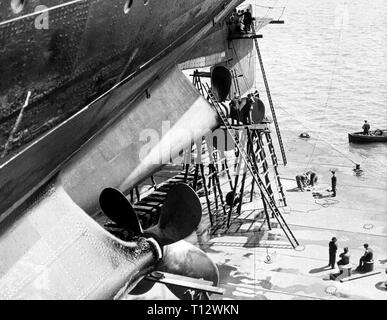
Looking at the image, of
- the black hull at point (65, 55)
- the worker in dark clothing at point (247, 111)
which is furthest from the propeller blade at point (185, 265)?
the worker in dark clothing at point (247, 111)

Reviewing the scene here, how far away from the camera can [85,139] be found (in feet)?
29.4

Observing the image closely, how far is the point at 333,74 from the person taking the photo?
47.1 m

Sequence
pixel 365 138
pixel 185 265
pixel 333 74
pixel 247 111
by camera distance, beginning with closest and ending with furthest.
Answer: pixel 185 265
pixel 247 111
pixel 365 138
pixel 333 74

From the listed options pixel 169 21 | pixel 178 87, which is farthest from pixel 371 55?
pixel 169 21

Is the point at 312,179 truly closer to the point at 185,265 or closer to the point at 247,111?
the point at 247,111

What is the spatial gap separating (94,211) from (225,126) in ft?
19.3

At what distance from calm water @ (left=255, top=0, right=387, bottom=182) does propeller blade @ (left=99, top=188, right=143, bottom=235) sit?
15.8m

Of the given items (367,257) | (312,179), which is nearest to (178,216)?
(367,257)

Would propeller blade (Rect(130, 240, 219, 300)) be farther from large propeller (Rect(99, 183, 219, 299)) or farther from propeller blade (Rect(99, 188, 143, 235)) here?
propeller blade (Rect(99, 188, 143, 235))

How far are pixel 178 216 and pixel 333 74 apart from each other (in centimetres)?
4147

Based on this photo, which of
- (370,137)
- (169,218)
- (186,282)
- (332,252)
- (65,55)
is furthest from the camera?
(370,137)

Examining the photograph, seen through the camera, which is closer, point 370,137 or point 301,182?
point 301,182

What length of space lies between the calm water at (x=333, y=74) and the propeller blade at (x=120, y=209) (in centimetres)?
1578
